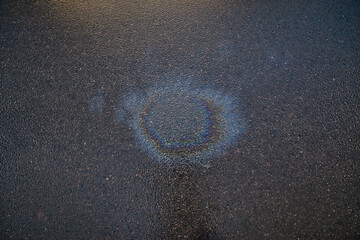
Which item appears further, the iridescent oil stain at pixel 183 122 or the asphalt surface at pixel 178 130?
the iridescent oil stain at pixel 183 122

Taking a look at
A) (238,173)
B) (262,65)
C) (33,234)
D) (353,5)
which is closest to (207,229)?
(238,173)

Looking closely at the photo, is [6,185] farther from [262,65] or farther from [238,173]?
[262,65]

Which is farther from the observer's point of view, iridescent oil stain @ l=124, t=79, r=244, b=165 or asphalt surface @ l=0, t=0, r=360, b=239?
iridescent oil stain @ l=124, t=79, r=244, b=165

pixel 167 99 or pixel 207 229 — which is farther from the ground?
pixel 167 99
